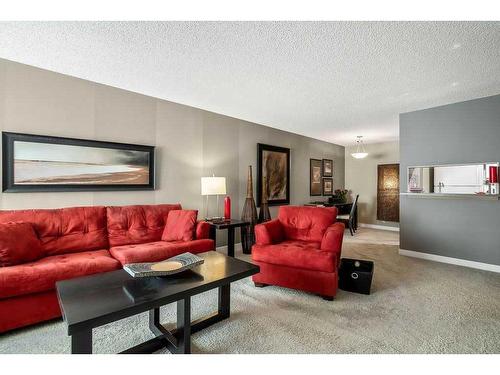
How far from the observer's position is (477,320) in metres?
2.19

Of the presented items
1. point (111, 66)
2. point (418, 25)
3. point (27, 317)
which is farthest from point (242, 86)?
point (27, 317)

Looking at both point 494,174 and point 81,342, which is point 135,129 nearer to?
point 81,342

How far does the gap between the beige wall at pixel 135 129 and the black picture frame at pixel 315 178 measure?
1.35 meters

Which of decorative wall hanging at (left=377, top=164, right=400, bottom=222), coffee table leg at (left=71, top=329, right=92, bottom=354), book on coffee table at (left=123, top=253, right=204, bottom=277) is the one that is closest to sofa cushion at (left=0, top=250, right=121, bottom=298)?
book on coffee table at (left=123, top=253, right=204, bottom=277)

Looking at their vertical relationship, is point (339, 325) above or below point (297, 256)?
below

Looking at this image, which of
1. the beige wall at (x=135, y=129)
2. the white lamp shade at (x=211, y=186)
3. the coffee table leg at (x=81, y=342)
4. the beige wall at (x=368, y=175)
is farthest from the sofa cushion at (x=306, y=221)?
the beige wall at (x=368, y=175)

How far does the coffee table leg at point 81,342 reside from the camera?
50.2 inches

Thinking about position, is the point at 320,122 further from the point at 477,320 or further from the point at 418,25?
the point at 477,320

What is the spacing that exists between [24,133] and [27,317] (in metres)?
1.85

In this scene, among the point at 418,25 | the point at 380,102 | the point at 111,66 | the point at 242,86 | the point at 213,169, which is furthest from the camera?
the point at 213,169

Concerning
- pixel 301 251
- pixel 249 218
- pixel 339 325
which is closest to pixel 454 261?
pixel 301 251

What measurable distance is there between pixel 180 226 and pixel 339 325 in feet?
6.78

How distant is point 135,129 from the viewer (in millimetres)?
3500

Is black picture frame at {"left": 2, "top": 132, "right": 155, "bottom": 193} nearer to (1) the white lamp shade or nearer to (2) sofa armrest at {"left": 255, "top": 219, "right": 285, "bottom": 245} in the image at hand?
(1) the white lamp shade
